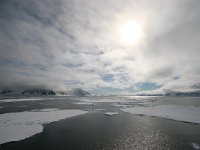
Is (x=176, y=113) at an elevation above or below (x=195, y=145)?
above

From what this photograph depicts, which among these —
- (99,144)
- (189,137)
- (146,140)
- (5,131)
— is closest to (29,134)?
(5,131)

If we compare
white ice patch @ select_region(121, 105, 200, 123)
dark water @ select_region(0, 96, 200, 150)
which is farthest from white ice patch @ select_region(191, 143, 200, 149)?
white ice patch @ select_region(121, 105, 200, 123)

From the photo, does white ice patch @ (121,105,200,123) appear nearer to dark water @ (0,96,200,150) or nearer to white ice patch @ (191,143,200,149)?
dark water @ (0,96,200,150)

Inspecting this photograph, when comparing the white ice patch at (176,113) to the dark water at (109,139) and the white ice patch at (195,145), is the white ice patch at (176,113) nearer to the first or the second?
the dark water at (109,139)

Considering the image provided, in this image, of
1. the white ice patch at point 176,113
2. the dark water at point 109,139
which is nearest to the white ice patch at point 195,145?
the dark water at point 109,139

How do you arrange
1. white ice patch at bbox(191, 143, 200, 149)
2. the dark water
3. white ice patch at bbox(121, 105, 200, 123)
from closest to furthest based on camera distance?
white ice patch at bbox(191, 143, 200, 149)
the dark water
white ice patch at bbox(121, 105, 200, 123)

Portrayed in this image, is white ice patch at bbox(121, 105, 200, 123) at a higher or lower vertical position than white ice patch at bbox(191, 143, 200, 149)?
higher

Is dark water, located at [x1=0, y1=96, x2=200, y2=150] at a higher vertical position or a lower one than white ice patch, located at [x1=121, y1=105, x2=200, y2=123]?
lower

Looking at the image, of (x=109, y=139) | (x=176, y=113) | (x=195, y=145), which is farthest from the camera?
(x=176, y=113)

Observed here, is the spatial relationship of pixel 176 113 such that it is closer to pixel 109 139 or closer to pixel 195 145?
pixel 195 145

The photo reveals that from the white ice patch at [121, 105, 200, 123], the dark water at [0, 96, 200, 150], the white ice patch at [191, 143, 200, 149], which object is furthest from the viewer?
the white ice patch at [121, 105, 200, 123]

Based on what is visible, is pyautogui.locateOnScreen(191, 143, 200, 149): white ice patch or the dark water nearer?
pyautogui.locateOnScreen(191, 143, 200, 149): white ice patch

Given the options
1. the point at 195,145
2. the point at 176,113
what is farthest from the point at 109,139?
the point at 176,113

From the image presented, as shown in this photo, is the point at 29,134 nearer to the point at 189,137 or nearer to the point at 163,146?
the point at 163,146
